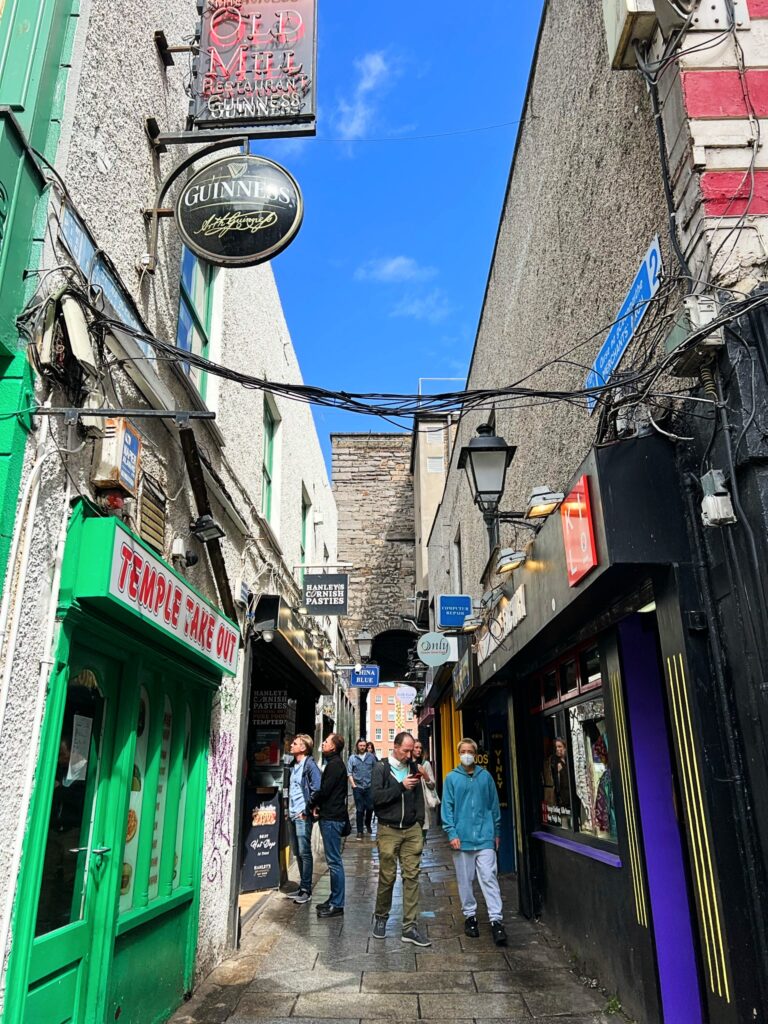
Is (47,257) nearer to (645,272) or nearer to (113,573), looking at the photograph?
(113,573)

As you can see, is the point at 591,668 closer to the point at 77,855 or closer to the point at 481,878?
the point at 481,878

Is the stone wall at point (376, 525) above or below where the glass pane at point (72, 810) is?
above

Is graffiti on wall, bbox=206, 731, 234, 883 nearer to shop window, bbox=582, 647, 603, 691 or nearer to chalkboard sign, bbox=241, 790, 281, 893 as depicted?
chalkboard sign, bbox=241, 790, 281, 893

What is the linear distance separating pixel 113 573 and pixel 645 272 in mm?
3380

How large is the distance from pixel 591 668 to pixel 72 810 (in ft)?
12.9

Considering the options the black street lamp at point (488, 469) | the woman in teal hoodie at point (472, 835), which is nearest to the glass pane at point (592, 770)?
the woman in teal hoodie at point (472, 835)

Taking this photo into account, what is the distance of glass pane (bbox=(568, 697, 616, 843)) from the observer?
5516mm

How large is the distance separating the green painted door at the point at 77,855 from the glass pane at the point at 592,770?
3423mm

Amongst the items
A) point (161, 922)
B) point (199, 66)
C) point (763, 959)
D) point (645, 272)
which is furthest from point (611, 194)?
point (161, 922)

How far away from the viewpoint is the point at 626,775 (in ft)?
15.7

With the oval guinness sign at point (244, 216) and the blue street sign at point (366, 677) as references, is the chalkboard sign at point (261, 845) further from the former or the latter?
the blue street sign at point (366, 677)

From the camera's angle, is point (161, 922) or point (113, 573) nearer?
point (113, 573)

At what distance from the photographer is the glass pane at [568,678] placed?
20.7 feet

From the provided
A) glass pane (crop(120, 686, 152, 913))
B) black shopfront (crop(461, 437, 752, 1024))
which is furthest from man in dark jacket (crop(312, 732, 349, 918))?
glass pane (crop(120, 686, 152, 913))
